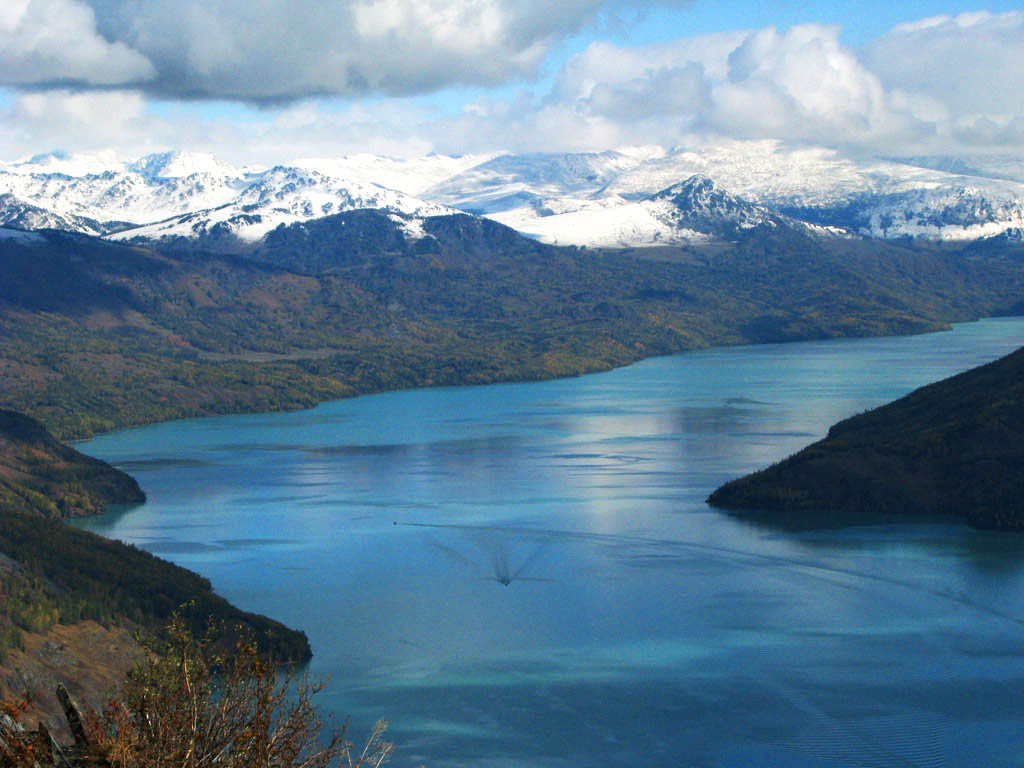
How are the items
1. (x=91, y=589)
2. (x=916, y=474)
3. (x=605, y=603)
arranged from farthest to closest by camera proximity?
(x=916, y=474), (x=605, y=603), (x=91, y=589)

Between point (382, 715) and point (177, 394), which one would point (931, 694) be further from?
point (177, 394)

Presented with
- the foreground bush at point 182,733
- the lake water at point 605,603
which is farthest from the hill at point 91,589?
the foreground bush at point 182,733

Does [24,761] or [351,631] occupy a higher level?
[24,761]

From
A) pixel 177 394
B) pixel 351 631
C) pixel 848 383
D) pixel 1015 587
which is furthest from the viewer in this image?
pixel 177 394

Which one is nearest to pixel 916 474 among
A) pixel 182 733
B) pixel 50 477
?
pixel 50 477

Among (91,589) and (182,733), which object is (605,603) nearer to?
(91,589)

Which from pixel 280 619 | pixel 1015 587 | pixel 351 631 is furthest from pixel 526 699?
pixel 1015 587
